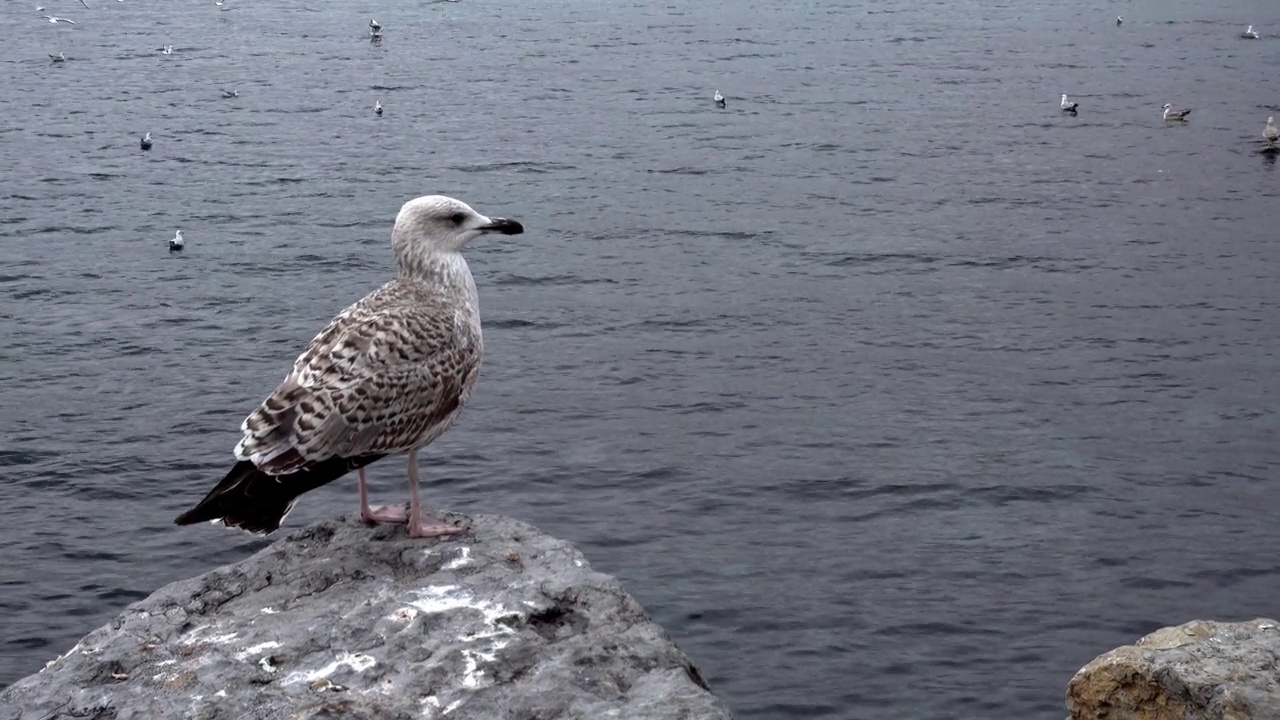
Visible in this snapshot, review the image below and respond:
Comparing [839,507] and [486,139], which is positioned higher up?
[486,139]

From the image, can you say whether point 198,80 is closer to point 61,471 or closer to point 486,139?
point 486,139

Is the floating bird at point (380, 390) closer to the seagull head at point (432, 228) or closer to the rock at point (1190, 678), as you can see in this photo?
the seagull head at point (432, 228)

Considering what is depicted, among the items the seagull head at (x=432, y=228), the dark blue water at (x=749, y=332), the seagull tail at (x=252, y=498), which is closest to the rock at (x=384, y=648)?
the seagull tail at (x=252, y=498)

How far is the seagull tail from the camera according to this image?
31.6ft

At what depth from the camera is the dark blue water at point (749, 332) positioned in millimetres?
17109

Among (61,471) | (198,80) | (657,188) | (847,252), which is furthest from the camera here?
(198,80)

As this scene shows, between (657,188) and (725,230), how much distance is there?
4.13m

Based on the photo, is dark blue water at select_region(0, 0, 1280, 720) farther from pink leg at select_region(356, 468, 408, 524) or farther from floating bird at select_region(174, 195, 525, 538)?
floating bird at select_region(174, 195, 525, 538)

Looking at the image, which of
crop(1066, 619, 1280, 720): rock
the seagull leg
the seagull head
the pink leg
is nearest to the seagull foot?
the pink leg

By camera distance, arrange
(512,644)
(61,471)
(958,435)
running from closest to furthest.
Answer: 1. (512,644)
2. (61,471)
3. (958,435)

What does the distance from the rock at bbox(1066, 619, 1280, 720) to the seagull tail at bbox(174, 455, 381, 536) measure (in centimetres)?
534

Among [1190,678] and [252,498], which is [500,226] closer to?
[252,498]

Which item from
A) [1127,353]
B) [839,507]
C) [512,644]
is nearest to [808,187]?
[1127,353]

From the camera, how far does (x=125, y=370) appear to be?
24516 mm
